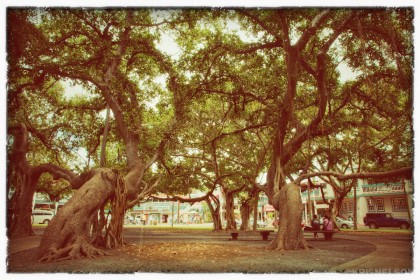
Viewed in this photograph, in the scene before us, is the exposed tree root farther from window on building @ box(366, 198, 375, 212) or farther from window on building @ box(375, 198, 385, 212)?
window on building @ box(366, 198, 375, 212)

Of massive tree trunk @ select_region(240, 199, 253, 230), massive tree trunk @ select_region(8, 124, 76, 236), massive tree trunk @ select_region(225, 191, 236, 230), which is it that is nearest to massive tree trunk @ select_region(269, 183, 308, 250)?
massive tree trunk @ select_region(8, 124, 76, 236)

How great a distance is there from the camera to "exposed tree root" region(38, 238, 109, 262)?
6285 mm

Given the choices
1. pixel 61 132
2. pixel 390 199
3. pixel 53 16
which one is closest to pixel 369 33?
pixel 53 16

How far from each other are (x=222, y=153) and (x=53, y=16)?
1411cm

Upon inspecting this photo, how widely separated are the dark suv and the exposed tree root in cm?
2586

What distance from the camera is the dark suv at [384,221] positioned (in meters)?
25.2

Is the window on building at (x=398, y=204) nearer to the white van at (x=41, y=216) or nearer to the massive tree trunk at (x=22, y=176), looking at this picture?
the massive tree trunk at (x=22, y=176)

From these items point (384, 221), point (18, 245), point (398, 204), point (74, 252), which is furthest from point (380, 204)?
point (18, 245)

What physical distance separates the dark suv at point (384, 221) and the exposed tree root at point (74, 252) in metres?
25.9

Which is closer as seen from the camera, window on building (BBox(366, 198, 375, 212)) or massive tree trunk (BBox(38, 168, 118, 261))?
massive tree trunk (BBox(38, 168, 118, 261))

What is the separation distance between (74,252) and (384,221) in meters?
26.8

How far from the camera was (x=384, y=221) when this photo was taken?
85.3ft

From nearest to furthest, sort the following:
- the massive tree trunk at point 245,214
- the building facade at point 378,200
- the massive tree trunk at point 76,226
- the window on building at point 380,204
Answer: the massive tree trunk at point 76,226 → the massive tree trunk at point 245,214 → the building facade at point 378,200 → the window on building at point 380,204

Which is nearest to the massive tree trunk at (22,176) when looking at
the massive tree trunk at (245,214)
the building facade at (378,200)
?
the massive tree trunk at (245,214)
